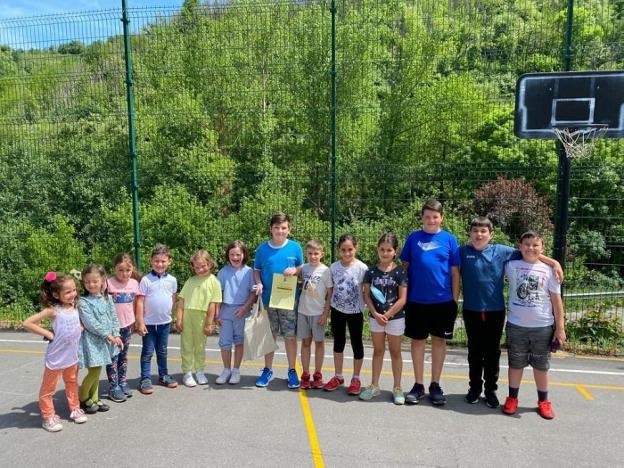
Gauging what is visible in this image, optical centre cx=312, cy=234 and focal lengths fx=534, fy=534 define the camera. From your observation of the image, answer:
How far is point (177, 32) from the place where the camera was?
8.50 m

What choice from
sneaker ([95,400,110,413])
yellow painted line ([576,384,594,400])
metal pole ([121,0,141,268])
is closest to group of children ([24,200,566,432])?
sneaker ([95,400,110,413])

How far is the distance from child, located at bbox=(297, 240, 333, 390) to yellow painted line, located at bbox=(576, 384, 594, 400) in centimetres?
257

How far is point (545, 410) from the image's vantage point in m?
4.62

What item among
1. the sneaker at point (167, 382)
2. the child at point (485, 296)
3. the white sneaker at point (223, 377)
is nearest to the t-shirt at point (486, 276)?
the child at point (485, 296)

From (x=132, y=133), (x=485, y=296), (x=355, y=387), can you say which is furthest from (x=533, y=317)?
(x=132, y=133)

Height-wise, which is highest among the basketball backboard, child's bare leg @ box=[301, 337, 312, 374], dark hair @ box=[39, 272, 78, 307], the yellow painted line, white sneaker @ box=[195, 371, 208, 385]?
the basketball backboard

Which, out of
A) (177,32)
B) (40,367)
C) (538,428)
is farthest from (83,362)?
(177,32)

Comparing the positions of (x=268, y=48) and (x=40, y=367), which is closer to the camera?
(x=40, y=367)

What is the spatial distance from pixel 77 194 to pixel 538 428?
7807mm

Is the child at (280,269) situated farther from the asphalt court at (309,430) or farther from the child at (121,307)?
the child at (121,307)

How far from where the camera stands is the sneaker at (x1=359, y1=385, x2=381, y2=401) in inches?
193

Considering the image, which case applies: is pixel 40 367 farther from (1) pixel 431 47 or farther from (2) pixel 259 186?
(1) pixel 431 47

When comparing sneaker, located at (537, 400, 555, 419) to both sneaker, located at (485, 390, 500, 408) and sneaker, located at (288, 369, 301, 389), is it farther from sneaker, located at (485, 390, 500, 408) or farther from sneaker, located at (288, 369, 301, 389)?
sneaker, located at (288, 369, 301, 389)

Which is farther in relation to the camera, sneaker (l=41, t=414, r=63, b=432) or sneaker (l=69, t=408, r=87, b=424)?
sneaker (l=69, t=408, r=87, b=424)
